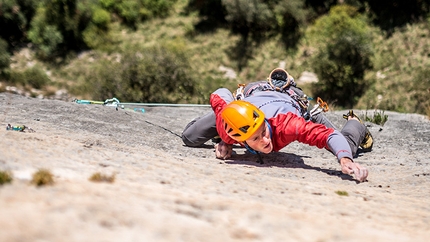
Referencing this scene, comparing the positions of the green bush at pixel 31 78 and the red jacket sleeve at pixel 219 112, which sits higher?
the green bush at pixel 31 78

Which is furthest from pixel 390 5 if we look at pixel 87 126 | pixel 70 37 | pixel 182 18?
pixel 87 126

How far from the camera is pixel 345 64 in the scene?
1219 inches

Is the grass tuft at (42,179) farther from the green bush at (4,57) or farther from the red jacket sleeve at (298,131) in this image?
the green bush at (4,57)

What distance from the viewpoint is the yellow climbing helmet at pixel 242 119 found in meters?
5.59

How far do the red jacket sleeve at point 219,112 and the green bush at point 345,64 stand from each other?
24.8m

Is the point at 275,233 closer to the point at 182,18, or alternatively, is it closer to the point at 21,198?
the point at 21,198

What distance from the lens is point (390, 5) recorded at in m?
33.6

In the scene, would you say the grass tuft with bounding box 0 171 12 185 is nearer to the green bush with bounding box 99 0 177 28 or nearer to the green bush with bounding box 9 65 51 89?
the green bush with bounding box 9 65 51 89

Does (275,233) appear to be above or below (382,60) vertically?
below

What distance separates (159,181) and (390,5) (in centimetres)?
3312


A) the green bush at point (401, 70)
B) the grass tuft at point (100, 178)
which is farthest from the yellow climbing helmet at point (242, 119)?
the green bush at point (401, 70)

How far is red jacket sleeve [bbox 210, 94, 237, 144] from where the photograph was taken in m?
6.21

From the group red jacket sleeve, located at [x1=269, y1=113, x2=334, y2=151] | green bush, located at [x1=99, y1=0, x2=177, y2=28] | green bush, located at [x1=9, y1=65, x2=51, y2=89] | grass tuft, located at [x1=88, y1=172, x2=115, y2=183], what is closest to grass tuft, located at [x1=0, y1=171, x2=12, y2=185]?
grass tuft, located at [x1=88, y1=172, x2=115, y2=183]

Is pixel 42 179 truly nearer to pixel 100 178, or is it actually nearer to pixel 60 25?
pixel 100 178
